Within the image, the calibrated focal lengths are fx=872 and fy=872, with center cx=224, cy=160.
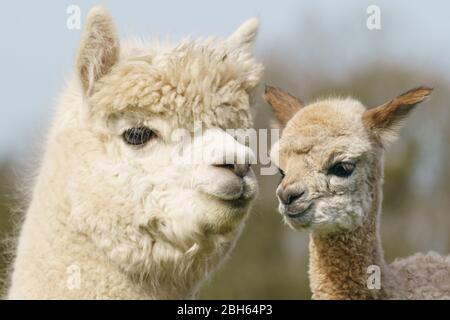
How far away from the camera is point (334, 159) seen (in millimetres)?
5531

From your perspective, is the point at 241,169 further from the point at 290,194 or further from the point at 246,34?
the point at 290,194

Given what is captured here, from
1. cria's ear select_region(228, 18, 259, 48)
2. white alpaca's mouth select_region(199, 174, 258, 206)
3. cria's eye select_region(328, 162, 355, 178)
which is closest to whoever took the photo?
white alpaca's mouth select_region(199, 174, 258, 206)

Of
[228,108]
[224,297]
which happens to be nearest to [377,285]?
[228,108]

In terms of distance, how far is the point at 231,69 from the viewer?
168 inches

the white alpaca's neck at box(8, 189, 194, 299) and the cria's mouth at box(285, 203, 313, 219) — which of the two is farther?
the cria's mouth at box(285, 203, 313, 219)

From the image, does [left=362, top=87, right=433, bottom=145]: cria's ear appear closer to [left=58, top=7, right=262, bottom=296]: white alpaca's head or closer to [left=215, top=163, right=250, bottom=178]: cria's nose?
[left=58, top=7, right=262, bottom=296]: white alpaca's head

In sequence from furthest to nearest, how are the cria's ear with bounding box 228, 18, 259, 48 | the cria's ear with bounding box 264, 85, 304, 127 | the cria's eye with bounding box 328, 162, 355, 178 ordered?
the cria's ear with bounding box 264, 85, 304, 127
the cria's eye with bounding box 328, 162, 355, 178
the cria's ear with bounding box 228, 18, 259, 48

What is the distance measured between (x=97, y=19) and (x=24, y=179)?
1.09 metres

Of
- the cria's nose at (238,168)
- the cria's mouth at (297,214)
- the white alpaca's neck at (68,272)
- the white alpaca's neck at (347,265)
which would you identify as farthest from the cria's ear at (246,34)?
the white alpaca's neck at (347,265)

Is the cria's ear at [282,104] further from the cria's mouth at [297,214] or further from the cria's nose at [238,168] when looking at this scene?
the cria's nose at [238,168]

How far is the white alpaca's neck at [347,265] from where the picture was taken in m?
5.46

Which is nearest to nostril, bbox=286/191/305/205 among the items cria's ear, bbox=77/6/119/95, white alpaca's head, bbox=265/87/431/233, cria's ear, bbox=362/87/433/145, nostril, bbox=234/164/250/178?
white alpaca's head, bbox=265/87/431/233

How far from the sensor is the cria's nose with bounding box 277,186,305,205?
5.27 metres

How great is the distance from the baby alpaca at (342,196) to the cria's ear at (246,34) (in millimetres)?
1015
